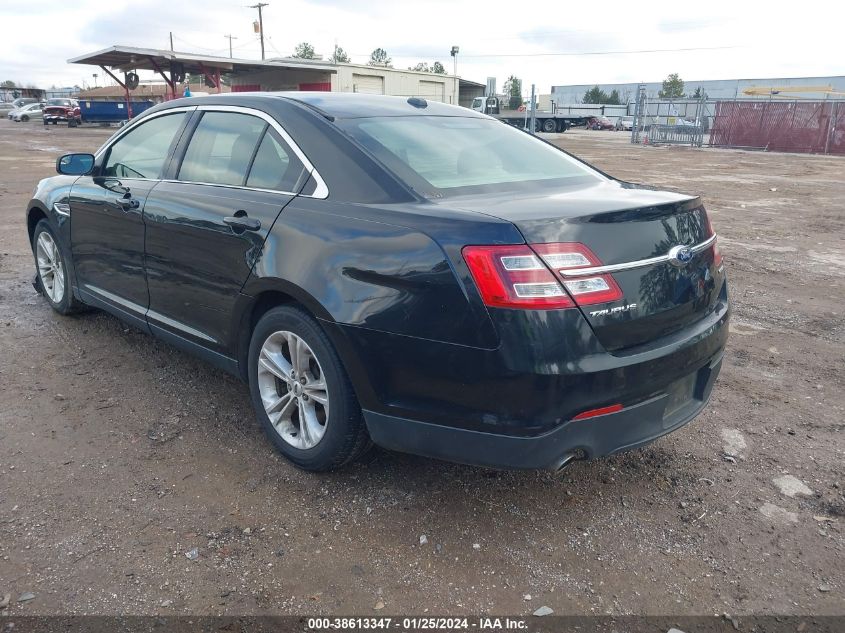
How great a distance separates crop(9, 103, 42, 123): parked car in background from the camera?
164 ft

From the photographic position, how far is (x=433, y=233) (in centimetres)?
248

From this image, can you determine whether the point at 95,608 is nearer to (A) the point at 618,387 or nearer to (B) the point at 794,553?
(A) the point at 618,387

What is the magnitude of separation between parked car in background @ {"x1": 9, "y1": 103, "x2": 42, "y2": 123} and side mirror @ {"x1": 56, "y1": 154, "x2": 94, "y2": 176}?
5411 cm

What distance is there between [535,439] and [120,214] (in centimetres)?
293

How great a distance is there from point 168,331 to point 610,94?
104001 millimetres

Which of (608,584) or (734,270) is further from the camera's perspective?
(734,270)

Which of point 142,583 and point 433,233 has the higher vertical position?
point 433,233

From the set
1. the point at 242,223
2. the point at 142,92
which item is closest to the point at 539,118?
the point at 142,92

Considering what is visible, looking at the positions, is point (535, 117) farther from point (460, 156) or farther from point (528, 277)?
point (528, 277)

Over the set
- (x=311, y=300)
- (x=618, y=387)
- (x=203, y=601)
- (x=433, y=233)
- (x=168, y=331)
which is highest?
(x=433, y=233)

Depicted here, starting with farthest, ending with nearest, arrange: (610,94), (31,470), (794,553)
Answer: (610,94) → (31,470) → (794,553)

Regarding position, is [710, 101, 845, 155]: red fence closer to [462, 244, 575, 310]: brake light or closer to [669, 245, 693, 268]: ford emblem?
[669, 245, 693, 268]: ford emblem

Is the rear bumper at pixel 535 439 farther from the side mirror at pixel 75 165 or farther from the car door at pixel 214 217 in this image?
the side mirror at pixel 75 165

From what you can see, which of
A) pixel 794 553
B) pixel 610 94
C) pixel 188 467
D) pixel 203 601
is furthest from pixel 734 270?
pixel 610 94
